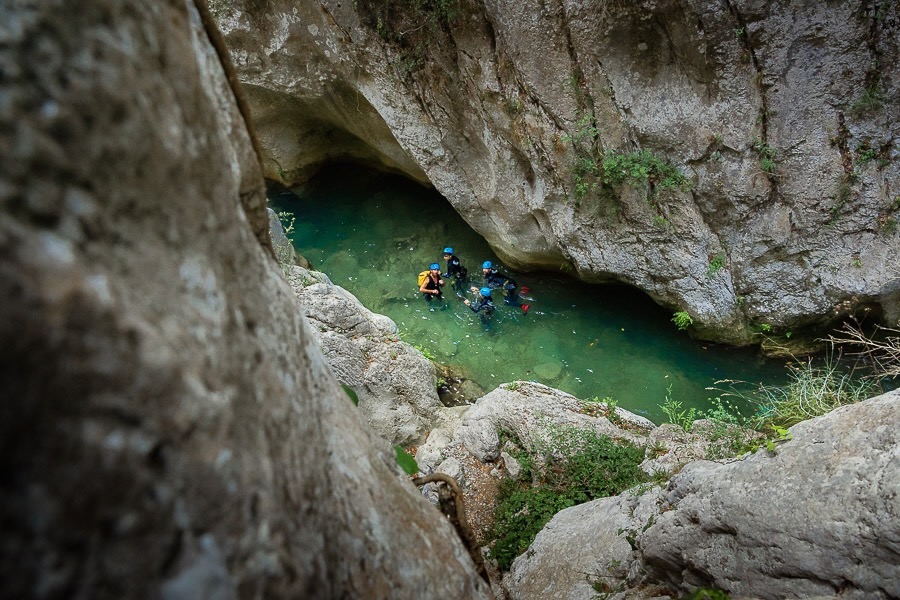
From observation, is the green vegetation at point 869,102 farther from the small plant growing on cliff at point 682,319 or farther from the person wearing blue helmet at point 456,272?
the person wearing blue helmet at point 456,272

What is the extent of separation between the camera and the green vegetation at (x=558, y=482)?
5.44m

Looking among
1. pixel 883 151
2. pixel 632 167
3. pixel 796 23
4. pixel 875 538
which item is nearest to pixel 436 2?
pixel 632 167

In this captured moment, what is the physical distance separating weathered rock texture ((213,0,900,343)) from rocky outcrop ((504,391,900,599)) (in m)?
5.38

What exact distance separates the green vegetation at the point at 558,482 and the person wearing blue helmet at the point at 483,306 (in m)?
3.73

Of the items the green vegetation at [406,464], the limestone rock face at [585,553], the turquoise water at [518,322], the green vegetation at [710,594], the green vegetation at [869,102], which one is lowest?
the turquoise water at [518,322]

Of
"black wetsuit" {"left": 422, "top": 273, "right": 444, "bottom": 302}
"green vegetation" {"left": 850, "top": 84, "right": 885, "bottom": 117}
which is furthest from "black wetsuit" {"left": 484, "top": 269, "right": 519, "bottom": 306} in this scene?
"green vegetation" {"left": 850, "top": 84, "right": 885, "bottom": 117}

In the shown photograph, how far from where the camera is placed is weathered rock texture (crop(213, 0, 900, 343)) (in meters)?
6.58

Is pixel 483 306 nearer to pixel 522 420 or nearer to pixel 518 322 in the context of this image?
pixel 518 322

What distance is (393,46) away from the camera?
8.35 m

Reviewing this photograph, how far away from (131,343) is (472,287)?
9.68 metres

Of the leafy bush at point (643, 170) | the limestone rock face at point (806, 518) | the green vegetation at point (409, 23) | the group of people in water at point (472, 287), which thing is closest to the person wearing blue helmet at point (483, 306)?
the group of people in water at point (472, 287)

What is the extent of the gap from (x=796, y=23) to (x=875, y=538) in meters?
6.39

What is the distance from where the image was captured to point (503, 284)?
1037 centimetres

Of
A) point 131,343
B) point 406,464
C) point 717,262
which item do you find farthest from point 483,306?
point 131,343
